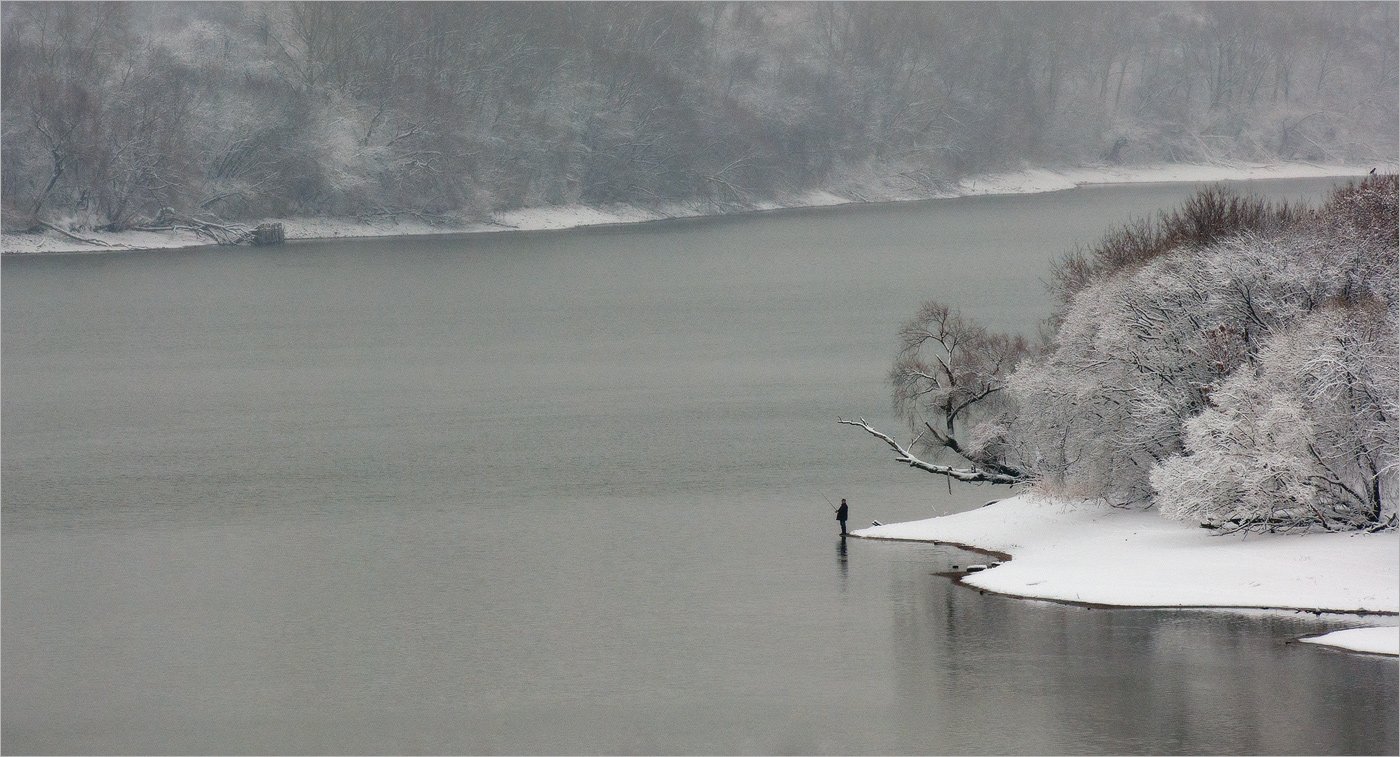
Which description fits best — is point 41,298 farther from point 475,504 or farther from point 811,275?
point 475,504

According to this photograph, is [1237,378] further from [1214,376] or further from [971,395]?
[971,395]

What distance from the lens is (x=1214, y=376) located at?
40875 mm

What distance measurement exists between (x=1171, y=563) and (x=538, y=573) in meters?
13.0

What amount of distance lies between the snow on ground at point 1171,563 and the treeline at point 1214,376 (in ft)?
2.04

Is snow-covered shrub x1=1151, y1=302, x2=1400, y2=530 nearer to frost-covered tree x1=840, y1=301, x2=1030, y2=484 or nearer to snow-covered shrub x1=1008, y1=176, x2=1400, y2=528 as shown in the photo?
snow-covered shrub x1=1008, y1=176, x2=1400, y2=528

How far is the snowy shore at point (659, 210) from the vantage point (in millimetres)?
132625

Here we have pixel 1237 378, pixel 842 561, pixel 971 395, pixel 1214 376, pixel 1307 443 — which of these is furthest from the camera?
pixel 971 395

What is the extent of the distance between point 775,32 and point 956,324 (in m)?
138

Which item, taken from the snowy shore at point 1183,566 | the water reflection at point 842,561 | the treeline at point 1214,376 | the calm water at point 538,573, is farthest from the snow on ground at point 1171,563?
the water reflection at point 842,561

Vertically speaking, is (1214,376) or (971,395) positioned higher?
(1214,376)

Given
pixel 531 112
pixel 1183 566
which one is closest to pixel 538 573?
pixel 1183 566

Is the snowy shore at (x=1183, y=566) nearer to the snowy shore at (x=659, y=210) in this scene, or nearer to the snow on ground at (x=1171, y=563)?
the snow on ground at (x=1171, y=563)

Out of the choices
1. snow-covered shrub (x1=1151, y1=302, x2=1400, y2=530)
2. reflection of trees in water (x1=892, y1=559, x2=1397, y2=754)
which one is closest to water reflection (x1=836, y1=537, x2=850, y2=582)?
reflection of trees in water (x1=892, y1=559, x2=1397, y2=754)

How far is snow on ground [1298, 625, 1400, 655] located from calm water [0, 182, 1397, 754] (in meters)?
0.41
